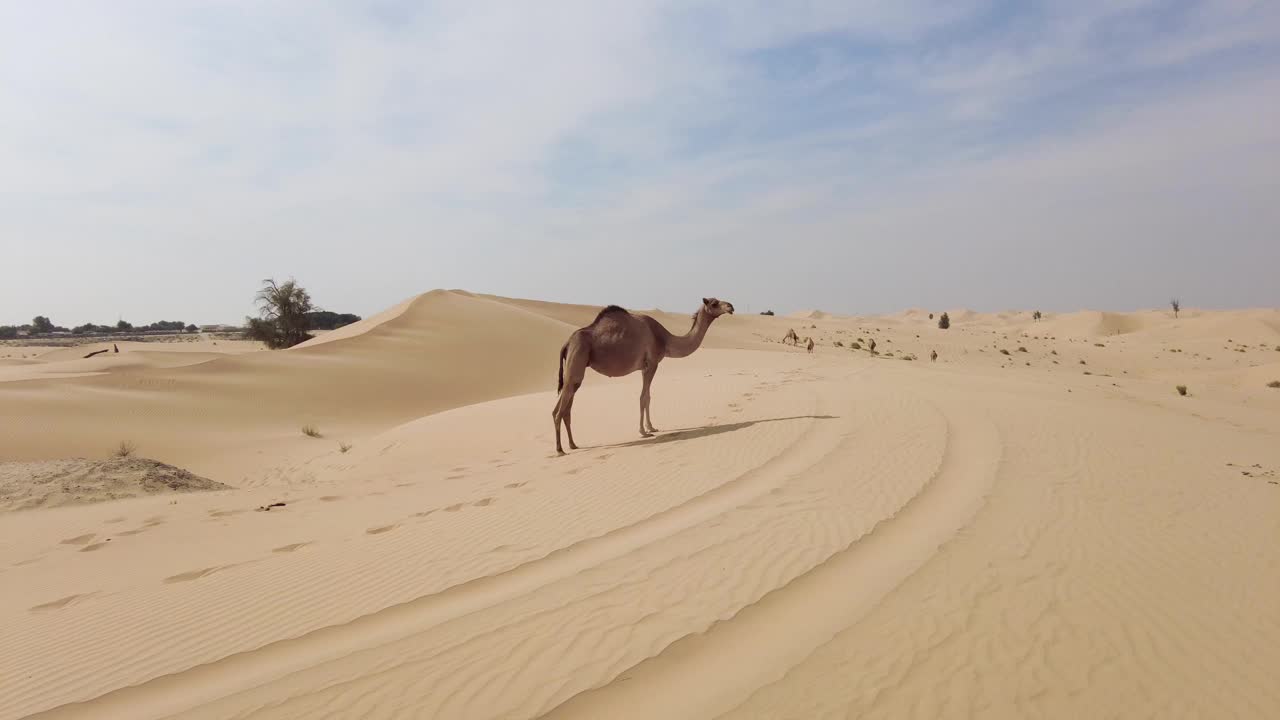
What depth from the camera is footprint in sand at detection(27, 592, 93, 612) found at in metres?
4.90

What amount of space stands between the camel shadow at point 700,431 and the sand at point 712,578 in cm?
10

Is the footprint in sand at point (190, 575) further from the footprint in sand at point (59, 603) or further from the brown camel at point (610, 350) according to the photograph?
the brown camel at point (610, 350)

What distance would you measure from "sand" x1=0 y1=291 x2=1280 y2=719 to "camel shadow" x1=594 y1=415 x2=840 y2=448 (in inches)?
3.8

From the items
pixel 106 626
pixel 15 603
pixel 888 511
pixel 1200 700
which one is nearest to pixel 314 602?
pixel 106 626

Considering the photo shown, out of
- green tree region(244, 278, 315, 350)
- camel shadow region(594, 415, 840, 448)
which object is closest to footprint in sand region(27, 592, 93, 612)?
camel shadow region(594, 415, 840, 448)

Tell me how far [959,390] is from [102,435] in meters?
19.2

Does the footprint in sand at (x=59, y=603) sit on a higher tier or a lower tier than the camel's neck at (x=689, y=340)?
lower

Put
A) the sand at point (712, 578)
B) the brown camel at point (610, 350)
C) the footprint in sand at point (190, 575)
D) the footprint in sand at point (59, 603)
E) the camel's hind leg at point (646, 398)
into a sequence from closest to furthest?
the sand at point (712, 578), the footprint in sand at point (59, 603), the footprint in sand at point (190, 575), the brown camel at point (610, 350), the camel's hind leg at point (646, 398)

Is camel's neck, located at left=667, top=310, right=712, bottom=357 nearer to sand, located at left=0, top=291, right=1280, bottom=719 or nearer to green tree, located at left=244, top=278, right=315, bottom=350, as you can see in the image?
sand, located at left=0, top=291, right=1280, bottom=719

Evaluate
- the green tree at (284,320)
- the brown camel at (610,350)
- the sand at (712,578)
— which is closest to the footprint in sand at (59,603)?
the sand at (712,578)

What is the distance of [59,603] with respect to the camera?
4977 millimetres

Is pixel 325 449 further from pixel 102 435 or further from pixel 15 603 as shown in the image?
pixel 15 603

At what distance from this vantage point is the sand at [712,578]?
A: 3391 millimetres

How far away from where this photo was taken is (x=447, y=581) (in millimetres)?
4926
